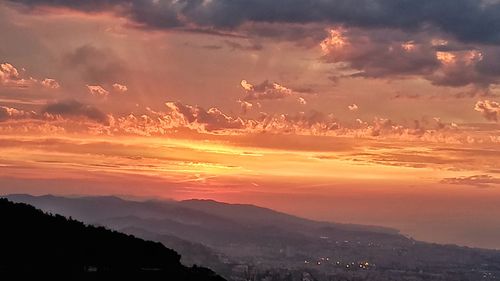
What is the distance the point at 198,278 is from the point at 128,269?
217 inches

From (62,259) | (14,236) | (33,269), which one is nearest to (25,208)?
(14,236)

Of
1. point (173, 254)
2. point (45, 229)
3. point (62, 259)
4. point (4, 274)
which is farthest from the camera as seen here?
point (173, 254)

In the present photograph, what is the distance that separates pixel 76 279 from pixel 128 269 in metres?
7.83

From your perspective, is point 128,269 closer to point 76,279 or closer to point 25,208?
point 76,279

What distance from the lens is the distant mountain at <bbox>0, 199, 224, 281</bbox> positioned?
177 feet

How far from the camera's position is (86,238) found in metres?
66.9

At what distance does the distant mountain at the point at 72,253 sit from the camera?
54062 mm

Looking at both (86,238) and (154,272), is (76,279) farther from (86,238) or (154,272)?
(86,238)

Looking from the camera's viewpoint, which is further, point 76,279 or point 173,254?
point 173,254

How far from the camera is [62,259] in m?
58.4

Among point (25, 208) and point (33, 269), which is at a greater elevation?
point (25, 208)

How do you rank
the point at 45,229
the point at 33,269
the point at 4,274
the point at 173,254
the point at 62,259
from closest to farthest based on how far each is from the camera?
the point at 4,274
the point at 33,269
the point at 62,259
the point at 45,229
the point at 173,254

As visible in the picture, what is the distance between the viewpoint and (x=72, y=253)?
60781 millimetres

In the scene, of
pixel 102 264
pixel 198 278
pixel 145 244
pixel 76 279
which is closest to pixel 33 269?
pixel 76 279
